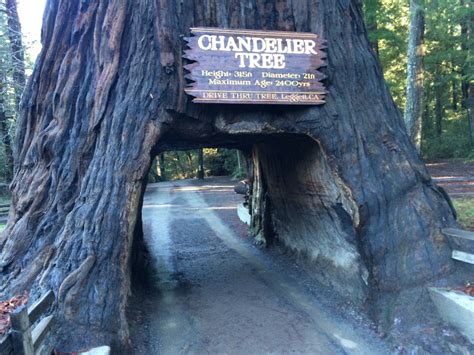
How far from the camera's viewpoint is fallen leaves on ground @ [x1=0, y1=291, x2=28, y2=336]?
17.3ft

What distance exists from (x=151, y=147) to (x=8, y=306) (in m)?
3.06

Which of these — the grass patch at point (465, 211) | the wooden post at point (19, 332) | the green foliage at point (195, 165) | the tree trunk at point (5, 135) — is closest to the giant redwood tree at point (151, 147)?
the grass patch at point (465, 211)

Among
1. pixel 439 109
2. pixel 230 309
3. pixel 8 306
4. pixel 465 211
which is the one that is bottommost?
pixel 230 309

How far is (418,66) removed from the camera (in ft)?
45.0

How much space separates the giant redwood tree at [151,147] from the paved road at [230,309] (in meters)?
0.77

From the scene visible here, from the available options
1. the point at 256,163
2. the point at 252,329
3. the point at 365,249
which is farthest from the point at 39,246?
the point at 256,163

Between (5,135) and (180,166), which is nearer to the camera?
(5,135)

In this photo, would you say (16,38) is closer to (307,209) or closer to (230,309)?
(307,209)

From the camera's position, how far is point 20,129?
8.29m

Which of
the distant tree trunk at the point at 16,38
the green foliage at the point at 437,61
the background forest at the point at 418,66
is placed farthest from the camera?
the distant tree trunk at the point at 16,38

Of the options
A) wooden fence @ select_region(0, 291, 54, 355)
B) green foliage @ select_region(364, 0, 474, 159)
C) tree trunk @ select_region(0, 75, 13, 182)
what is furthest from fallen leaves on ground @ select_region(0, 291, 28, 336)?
tree trunk @ select_region(0, 75, 13, 182)

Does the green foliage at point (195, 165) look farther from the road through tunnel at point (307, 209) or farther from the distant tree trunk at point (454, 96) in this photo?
the road through tunnel at point (307, 209)

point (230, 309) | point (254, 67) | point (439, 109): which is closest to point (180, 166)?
point (439, 109)

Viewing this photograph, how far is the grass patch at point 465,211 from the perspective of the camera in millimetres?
8472
